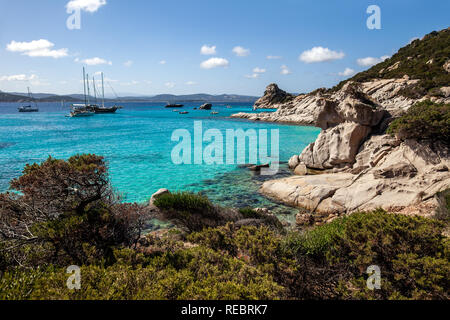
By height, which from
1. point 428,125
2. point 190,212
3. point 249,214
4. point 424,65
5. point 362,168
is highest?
point 424,65

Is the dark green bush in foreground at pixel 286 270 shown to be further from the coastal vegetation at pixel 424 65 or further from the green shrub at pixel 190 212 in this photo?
the coastal vegetation at pixel 424 65

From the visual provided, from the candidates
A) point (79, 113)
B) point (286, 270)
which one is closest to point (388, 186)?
point (286, 270)

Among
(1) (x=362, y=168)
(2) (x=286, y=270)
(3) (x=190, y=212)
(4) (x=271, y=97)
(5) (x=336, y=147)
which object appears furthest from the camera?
(4) (x=271, y=97)

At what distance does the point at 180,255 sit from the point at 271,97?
124861 mm

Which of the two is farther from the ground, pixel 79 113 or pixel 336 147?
pixel 79 113

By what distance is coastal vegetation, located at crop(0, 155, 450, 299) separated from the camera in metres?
4.35

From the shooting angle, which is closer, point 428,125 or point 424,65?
point 428,125

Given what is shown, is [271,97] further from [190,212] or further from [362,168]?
[190,212]

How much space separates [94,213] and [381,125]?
61.2 ft

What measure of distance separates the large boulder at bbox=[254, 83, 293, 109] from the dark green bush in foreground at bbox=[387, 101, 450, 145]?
357ft

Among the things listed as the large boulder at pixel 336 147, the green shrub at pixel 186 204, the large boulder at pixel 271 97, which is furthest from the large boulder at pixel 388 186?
the large boulder at pixel 271 97

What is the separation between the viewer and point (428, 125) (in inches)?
485
